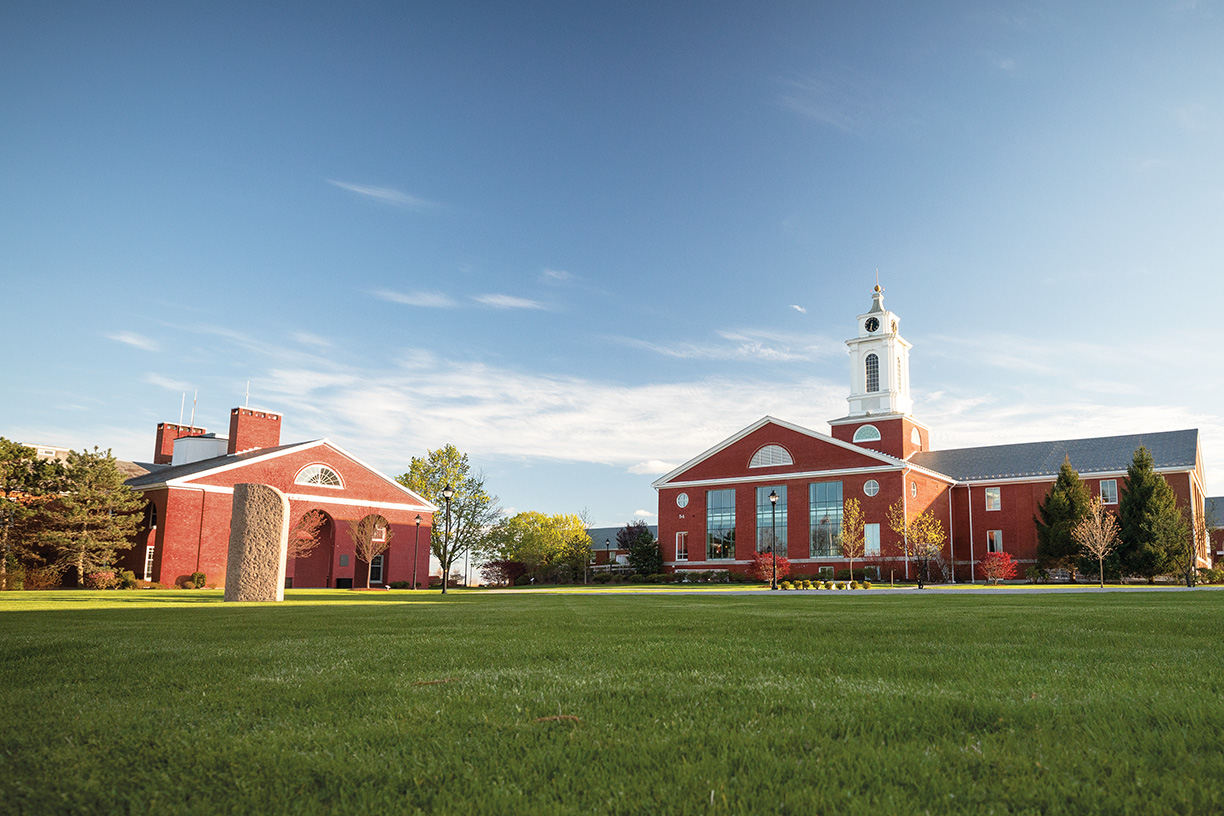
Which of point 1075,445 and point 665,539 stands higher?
point 1075,445

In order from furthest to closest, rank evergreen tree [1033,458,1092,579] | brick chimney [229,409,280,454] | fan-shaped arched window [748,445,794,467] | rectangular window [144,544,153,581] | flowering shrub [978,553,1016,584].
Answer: fan-shaped arched window [748,445,794,467]
brick chimney [229,409,280,454]
evergreen tree [1033,458,1092,579]
flowering shrub [978,553,1016,584]
rectangular window [144,544,153,581]

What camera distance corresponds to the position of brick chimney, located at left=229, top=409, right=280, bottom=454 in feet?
142

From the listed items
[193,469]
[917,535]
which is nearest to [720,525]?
[917,535]

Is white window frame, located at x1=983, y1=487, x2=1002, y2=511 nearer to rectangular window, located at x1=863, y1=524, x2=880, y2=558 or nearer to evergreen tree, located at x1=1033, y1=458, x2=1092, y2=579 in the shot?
evergreen tree, located at x1=1033, y1=458, x2=1092, y2=579

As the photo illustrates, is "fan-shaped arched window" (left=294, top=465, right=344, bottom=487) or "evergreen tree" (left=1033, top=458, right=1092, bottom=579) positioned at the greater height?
"fan-shaped arched window" (left=294, top=465, right=344, bottom=487)

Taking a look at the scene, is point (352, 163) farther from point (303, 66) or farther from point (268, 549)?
point (268, 549)

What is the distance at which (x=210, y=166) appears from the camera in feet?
60.7

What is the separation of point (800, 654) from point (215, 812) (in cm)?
404

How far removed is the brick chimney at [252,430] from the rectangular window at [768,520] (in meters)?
29.9

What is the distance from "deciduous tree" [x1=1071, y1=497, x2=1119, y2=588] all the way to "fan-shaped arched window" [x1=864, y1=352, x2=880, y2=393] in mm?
15623

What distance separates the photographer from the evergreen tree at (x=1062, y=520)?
41531 mm

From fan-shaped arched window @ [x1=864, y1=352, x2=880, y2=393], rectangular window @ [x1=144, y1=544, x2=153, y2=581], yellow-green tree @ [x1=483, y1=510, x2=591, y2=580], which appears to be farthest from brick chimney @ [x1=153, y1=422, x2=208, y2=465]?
fan-shaped arched window @ [x1=864, y1=352, x2=880, y2=393]

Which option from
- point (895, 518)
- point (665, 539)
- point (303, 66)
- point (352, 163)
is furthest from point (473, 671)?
point (665, 539)

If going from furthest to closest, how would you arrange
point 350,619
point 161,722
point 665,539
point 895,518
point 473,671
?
1. point 665,539
2. point 895,518
3. point 350,619
4. point 473,671
5. point 161,722
